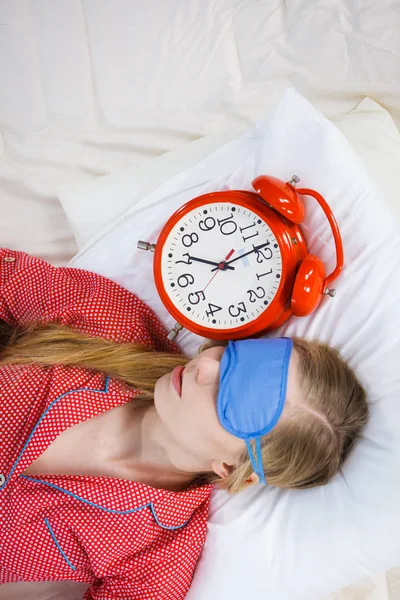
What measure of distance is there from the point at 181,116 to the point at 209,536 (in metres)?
1.01

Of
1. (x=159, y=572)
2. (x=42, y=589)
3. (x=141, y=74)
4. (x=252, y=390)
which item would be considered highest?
(x=141, y=74)

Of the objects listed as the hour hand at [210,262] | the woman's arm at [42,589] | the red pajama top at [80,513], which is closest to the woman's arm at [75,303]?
the red pajama top at [80,513]

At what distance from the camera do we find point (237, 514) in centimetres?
121

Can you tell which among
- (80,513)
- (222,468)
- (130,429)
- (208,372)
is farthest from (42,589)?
(208,372)

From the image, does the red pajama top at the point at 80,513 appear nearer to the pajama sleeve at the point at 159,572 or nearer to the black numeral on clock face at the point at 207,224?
the pajama sleeve at the point at 159,572

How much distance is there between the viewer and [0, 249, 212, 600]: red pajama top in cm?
115

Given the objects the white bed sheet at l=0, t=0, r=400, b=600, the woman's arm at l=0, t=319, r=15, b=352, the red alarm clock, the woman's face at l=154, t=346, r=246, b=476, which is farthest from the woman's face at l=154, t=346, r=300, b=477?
the white bed sheet at l=0, t=0, r=400, b=600

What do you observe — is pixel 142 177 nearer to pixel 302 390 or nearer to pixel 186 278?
pixel 186 278

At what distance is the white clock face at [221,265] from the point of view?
3.76ft

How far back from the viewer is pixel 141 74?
148 centimetres

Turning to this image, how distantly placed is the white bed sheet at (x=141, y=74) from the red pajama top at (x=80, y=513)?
454 mm

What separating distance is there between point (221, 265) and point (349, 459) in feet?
1.52

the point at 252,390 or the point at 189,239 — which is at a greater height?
the point at 189,239

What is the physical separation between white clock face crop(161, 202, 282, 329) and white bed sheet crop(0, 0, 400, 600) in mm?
416
